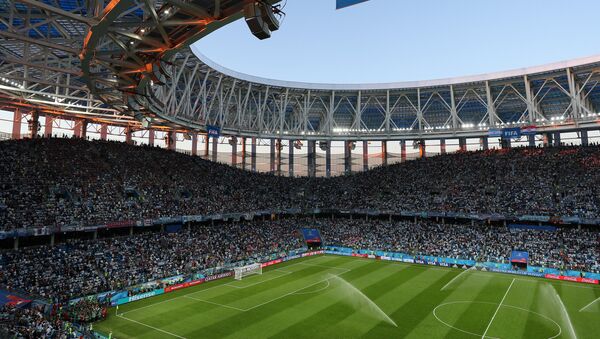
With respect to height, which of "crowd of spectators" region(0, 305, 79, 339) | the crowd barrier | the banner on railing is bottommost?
the banner on railing

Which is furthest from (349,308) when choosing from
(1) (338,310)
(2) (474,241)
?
(2) (474,241)

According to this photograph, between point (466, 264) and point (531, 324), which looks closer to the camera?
point (531, 324)

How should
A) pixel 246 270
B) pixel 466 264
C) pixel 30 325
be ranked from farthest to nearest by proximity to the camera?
pixel 466 264
pixel 246 270
pixel 30 325

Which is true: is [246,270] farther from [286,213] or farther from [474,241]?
[474,241]

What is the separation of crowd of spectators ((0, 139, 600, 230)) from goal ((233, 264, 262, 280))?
1346cm

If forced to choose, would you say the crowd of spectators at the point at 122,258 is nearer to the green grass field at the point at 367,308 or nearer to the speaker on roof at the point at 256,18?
the green grass field at the point at 367,308

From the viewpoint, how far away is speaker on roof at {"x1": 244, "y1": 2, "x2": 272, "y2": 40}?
11695 mm

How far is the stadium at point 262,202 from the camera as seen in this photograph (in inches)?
964

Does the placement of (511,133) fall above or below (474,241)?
above

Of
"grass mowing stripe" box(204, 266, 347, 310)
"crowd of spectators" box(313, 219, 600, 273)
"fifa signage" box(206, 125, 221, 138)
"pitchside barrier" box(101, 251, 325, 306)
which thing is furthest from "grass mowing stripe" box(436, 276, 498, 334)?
"fifa signage" box(206, 125, 221, 138)

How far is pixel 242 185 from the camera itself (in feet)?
→ 217

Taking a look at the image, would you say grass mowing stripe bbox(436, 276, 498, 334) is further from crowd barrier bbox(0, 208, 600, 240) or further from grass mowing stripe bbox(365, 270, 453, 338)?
crowd barrier bbox(0, 208, 600, 240)

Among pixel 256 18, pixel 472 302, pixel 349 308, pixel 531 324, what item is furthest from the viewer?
pixel 472 302

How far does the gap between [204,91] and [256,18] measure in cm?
4486
